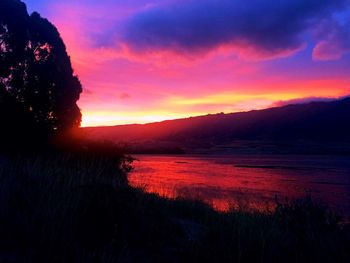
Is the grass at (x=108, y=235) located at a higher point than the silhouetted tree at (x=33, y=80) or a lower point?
lower

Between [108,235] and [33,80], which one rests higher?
[33,80]

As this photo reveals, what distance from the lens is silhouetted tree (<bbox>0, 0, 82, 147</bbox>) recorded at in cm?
1927

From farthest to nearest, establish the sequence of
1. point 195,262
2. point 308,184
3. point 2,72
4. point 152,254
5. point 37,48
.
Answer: point 308,184 < point 37,48 < point 2,72 < point 152,254 < point 195,262

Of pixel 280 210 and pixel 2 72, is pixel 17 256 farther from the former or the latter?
pixel 2 72

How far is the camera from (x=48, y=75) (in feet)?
68.8

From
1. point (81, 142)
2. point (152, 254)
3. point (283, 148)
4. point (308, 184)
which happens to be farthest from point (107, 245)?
point (283, 148)

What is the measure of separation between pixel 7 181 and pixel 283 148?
4428 inches

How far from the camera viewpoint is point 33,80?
67.4 ft

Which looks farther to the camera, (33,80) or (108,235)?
(33,80)

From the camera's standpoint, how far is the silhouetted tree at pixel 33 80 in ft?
63.2

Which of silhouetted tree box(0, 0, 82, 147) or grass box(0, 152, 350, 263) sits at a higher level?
silhouetted tree box(0, 0, 82, 147)

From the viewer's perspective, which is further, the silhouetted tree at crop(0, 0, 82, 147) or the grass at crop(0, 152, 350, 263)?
the silhouetted tree at crop(0, 0, 82, 147)

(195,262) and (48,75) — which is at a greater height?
(48,75)

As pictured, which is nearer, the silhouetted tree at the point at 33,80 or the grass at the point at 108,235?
the grass at the point at 108,235
